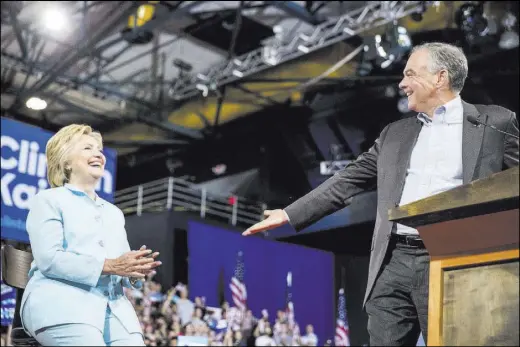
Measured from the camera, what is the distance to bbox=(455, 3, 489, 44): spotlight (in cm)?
975

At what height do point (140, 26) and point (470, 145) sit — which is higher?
point (140, 26)

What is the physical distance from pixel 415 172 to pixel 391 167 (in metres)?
0.09

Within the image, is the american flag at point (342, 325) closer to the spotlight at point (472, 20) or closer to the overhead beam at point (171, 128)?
the overhead beam at point (171, 128)

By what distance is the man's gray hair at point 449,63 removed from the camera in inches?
107

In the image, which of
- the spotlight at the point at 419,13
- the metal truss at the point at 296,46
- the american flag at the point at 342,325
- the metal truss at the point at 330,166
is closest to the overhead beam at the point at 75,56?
the metal truss at the point at 296,46

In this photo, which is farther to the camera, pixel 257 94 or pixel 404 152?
pixel 257 94

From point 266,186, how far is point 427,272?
1252cm

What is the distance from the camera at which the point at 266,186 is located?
14992 millimetres

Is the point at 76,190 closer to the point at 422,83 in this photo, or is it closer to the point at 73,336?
the point at 73,336

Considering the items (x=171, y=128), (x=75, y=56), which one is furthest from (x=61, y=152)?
(x=171, y=128)

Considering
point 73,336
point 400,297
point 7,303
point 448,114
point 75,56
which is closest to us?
point 73,336

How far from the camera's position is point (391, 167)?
2.67 meters

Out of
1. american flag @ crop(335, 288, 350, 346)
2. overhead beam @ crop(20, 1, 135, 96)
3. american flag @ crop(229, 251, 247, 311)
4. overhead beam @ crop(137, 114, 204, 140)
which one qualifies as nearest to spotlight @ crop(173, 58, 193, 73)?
overhead beam @ crop(137, 114, 204, 140)

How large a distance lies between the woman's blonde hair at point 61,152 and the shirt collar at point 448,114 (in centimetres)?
125
